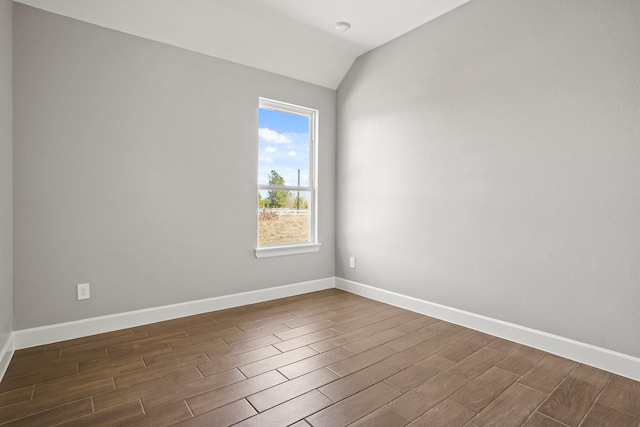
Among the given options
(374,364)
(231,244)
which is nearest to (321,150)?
(231,244)

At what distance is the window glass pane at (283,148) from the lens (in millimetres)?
3572

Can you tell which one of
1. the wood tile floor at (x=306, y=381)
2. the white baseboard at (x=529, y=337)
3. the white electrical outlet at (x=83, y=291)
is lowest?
the wood tile floor at (x=306, y=381)

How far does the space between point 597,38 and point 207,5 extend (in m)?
2.78

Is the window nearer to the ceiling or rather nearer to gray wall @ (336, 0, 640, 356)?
the ceiling

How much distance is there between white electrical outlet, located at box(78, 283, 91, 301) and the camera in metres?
2.57

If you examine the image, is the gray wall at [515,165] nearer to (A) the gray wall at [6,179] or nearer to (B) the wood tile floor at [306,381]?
(B) the wood tile floor at [306,381]

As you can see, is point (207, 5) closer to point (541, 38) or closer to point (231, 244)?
point (231, 244)

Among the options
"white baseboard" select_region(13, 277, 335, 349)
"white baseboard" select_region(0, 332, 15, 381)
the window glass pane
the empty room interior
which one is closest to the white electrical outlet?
the empty room interior

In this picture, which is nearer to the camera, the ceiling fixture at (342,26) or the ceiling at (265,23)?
the ceiling at (265,23)

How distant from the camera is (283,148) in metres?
3.73

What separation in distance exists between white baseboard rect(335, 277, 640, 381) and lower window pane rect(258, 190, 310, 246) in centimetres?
110

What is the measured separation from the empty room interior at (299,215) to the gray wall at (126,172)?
0.02 m

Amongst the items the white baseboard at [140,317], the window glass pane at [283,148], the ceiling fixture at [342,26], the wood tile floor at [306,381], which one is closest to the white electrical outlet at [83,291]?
the white baseboard at [140,317]

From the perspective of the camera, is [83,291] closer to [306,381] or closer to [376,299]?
[306,381]
